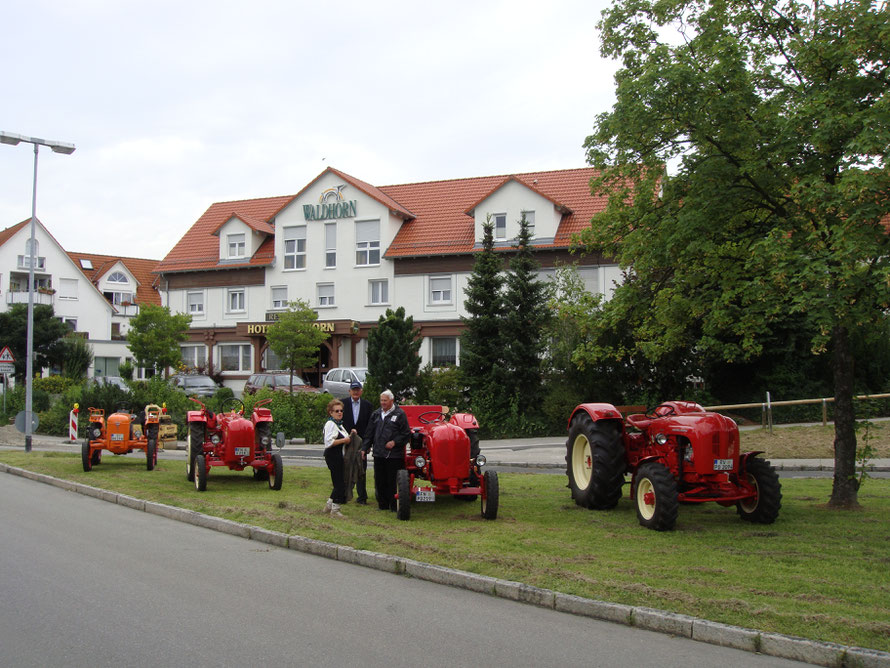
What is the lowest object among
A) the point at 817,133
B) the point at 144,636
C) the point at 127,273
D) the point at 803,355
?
the point at 144,636

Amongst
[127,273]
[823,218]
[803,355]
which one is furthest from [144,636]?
[127,273]

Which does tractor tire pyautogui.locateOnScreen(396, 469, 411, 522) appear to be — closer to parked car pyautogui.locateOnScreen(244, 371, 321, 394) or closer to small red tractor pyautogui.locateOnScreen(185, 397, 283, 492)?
small red tractor pyautogui.locateOnScreen(185, 397, 283, 492)

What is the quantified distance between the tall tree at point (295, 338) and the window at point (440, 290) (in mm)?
6731

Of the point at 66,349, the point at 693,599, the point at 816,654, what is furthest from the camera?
the point at 66,349

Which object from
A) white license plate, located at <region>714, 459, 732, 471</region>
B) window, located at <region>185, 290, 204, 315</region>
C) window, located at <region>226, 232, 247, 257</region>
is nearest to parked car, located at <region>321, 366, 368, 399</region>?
window, located at <region>226, 232, 247, 257</region>

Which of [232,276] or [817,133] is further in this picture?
[232,276]

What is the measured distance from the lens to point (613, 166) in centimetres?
1201

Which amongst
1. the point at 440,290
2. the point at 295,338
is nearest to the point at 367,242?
the point at 440,290

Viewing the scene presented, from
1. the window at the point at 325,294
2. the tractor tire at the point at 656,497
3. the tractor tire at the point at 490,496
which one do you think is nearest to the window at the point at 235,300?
the window at the point at 325,294

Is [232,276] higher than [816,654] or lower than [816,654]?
higher

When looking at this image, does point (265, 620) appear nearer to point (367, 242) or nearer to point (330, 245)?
point (367, 242)

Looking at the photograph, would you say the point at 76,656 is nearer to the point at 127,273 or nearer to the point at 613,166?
the point at 613,166

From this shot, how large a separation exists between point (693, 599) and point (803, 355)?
889 inches

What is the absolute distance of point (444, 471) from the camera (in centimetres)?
1098
